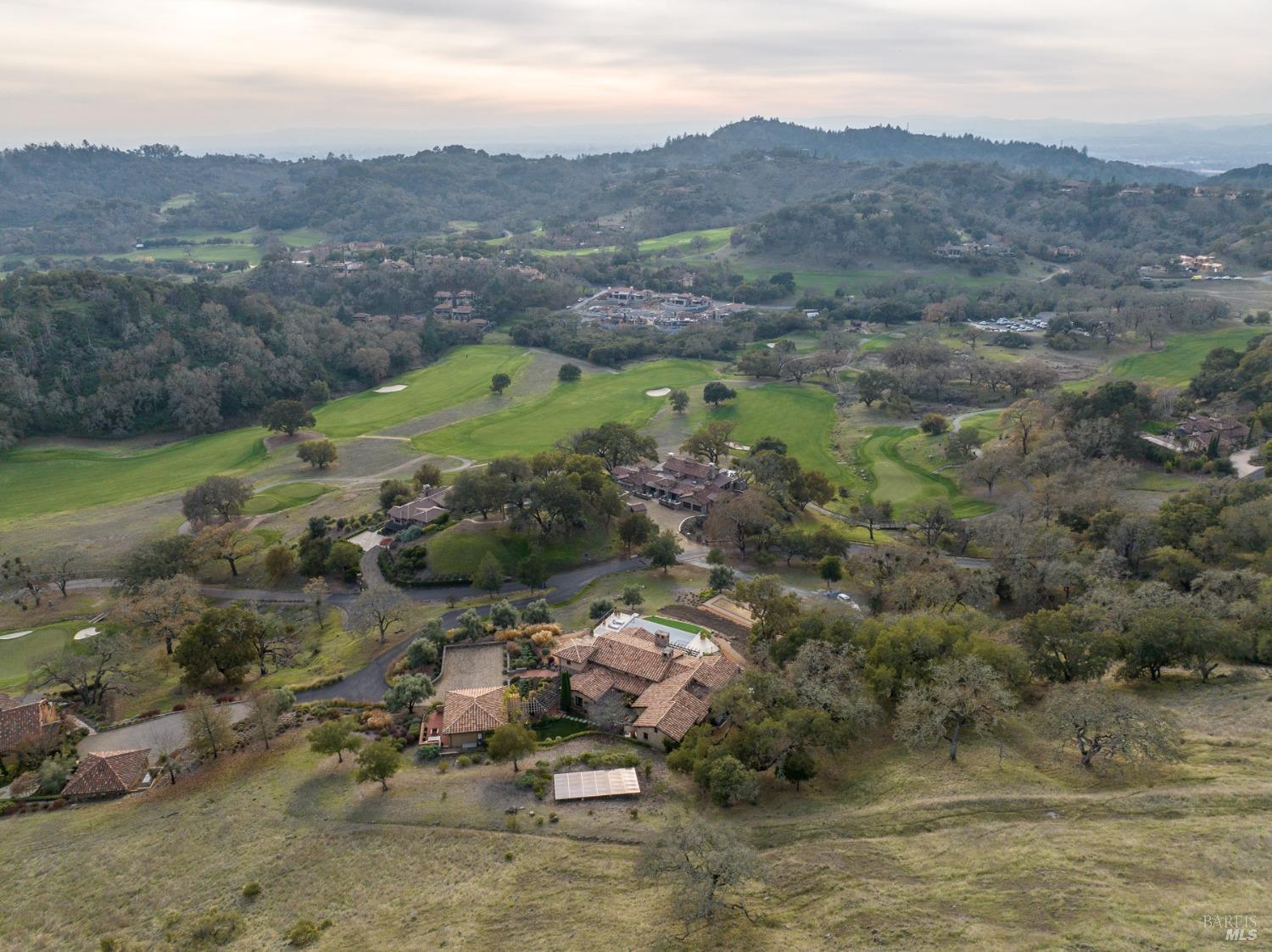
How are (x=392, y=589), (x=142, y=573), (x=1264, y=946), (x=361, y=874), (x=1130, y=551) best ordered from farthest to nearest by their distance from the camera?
(x=142, y=573)
(x=1130, y=551)
(x=392, y=589)
(x=361, y=874)
(x=1264, y=946)

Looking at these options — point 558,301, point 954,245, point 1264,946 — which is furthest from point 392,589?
point 954,245

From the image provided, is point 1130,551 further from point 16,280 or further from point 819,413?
point 16,280

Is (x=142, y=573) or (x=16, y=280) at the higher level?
(x=16, y=280)

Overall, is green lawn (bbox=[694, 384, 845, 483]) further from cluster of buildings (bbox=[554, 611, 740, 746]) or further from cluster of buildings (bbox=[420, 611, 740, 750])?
cluster of buildings (bbox=[420, 611, 740, 750])

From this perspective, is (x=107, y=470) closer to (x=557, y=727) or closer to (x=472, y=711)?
(x=472, y=711)

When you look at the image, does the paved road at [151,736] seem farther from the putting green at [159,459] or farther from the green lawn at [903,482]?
the green lawn at [903,482]

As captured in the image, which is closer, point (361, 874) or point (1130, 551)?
point (361, 874)
